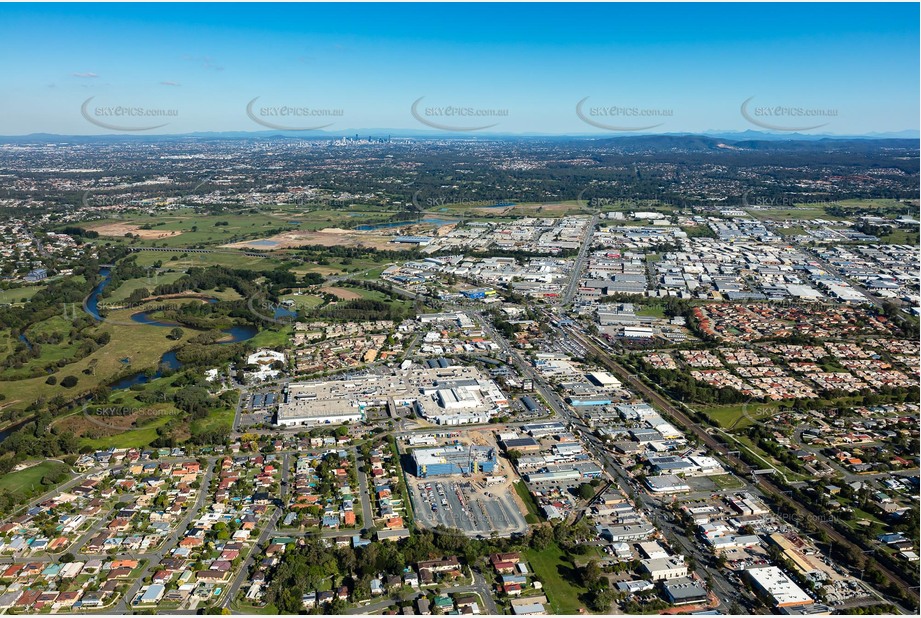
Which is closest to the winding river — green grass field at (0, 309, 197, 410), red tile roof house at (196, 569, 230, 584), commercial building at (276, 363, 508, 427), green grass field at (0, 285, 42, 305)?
green grass field at (0, 309, 197, 410)

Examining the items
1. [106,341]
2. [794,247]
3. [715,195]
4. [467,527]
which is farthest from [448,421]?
[715,195]

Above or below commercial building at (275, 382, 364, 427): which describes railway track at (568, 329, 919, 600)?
below

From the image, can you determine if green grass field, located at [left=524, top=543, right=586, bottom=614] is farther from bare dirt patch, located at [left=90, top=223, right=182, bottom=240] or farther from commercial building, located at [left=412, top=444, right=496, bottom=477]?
bare dirt patch, located at [left=90, top=223, right=182, bottom=240]

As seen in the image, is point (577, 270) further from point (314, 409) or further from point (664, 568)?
point (664, 568)

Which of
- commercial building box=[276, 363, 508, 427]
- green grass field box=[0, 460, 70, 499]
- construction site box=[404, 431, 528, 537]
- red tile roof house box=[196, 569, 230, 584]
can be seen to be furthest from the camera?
commercial building box=[276, 363, 508, 427]

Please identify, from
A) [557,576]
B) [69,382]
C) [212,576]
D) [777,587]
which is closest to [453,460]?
[557,576]

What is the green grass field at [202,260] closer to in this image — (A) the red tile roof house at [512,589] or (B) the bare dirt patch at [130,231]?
(B) the bare dirt patch at [130,231]
